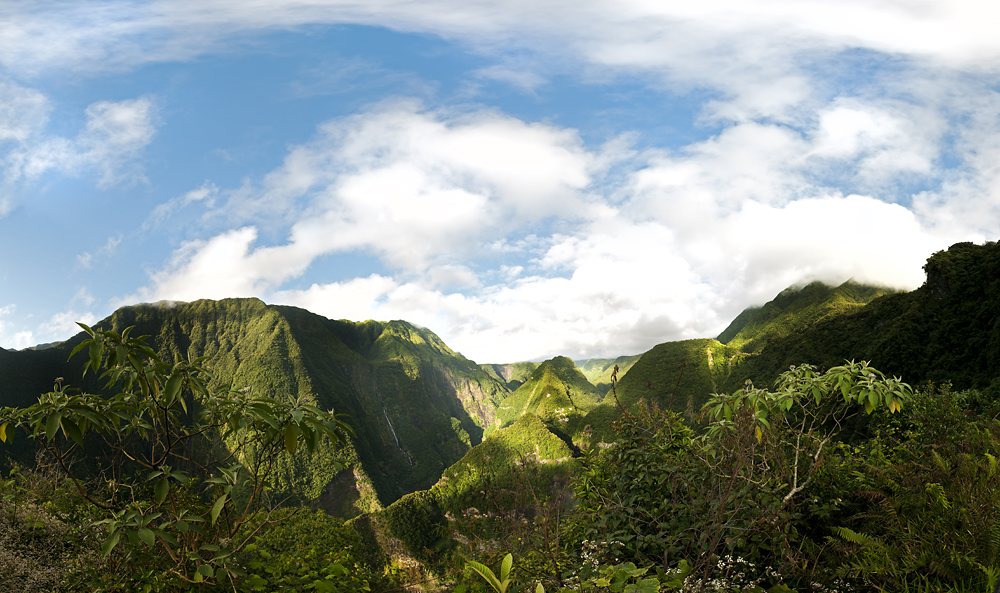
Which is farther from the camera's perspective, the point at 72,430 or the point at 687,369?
the point at 687,369

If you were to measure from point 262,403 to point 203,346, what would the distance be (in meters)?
199

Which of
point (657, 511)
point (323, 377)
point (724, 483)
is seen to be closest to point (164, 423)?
point (657, 511)

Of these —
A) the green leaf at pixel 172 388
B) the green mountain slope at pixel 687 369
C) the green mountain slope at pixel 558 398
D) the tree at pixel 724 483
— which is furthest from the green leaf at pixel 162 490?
the green mountain slope at pixel 558 398

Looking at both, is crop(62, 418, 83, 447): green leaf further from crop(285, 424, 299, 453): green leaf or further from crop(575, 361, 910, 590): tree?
crop(575, 361, 910, 590): tree

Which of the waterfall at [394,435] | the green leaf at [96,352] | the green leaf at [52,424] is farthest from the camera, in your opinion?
the waterfall at [394,435]

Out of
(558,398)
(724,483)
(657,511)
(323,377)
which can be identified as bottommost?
(558,398)

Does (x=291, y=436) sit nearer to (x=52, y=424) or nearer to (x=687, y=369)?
(x=52, y=424)

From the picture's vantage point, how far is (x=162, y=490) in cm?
274

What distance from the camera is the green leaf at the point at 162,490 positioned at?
8.73 ft

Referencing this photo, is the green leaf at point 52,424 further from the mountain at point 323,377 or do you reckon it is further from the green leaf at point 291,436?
the mountain at point 323,377

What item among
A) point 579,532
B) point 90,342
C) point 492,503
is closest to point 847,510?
point 579,532

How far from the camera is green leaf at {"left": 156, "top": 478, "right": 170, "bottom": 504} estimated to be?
→ 8.73 feet

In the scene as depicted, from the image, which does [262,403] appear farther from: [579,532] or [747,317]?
[747,317]

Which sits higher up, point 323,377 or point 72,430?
point 72,430
